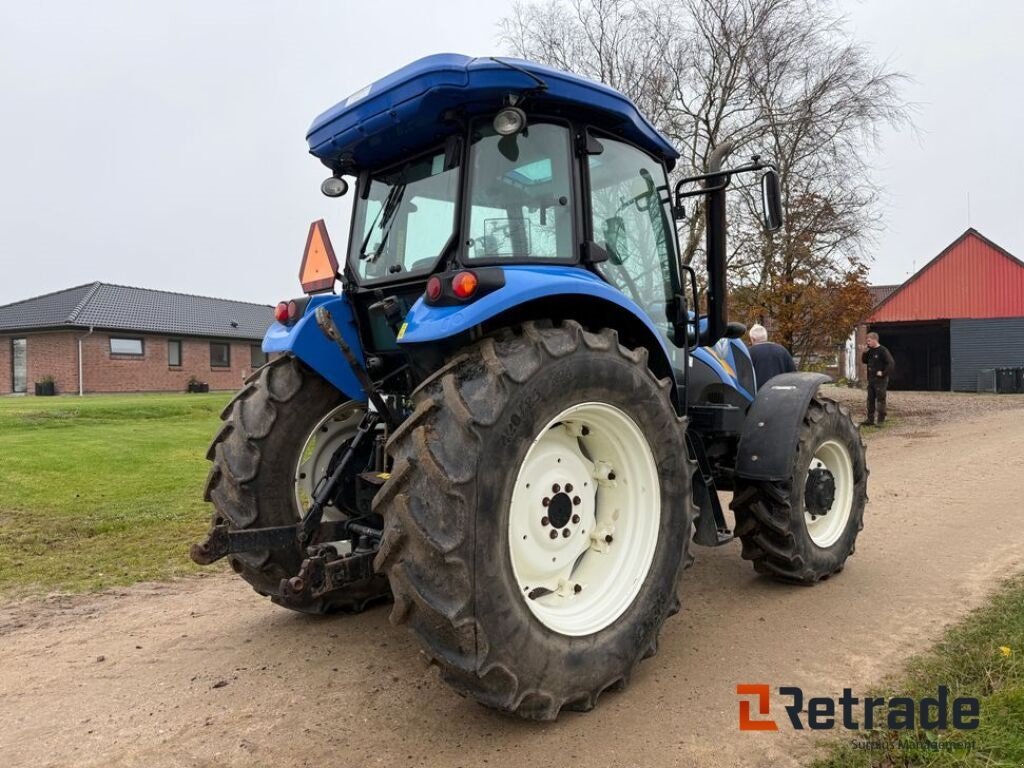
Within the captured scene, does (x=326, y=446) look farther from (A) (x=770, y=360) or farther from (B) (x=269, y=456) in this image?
(A) (x=770, y=360)

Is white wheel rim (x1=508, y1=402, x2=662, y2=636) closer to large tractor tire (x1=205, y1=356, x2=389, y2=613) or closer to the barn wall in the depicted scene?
large tractor tire (x1=205, y1=356, x2=389, y2=613)

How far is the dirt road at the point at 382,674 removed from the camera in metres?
2.66

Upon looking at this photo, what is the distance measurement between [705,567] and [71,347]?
95.8 ft

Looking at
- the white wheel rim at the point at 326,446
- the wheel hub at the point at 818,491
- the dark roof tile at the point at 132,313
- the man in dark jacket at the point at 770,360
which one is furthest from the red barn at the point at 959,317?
the dark roof tile at the point at 132,313

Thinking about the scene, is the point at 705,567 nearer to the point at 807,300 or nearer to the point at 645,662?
the point at 645,662

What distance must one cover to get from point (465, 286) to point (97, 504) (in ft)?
20.6

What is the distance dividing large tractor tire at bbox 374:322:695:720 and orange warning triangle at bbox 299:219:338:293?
1.41 metres

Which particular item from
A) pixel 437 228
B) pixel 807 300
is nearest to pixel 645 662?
pixel 437 228

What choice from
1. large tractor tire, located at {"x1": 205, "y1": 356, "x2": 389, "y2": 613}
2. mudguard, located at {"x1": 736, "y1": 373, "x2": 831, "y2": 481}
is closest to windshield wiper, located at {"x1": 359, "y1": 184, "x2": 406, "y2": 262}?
large tractor tire, located at {"x1": 205, "y1": 356, "x2": 389, "y2": 613}

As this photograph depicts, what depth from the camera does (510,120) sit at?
117 inches

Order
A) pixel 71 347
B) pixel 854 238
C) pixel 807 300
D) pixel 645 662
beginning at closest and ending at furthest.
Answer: pixel 645 662, pixel 807 300, pixel 854 238, pixel 71 347

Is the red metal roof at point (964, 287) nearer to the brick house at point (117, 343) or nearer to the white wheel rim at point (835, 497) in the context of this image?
the white wheel rim at point (835, 497)

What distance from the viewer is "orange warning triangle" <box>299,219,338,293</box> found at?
3850 millimetres

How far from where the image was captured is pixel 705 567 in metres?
4.93
